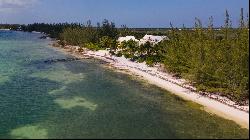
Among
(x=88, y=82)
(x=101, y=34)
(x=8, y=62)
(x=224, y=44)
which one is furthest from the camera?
(x=101, y=34)

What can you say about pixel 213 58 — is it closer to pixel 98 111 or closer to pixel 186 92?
pixel 186 92

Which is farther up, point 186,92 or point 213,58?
point 213,58

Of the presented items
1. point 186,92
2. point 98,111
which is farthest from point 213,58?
point 98,111

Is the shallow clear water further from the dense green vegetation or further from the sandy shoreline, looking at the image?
the dense green vegetation

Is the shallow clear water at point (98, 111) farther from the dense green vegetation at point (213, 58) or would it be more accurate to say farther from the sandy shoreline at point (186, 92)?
the dense green vegetation at point (213, 58)

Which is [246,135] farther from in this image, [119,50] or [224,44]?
[119,50]

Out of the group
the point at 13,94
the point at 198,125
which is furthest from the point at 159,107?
the point at 13,94
